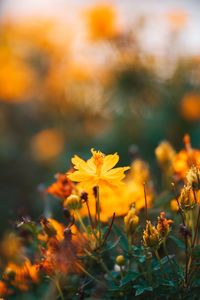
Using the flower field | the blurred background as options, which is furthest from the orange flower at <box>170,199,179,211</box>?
the blurred background

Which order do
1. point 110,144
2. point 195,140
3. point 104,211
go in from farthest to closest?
point 110,144, point 195,140, point 104,211

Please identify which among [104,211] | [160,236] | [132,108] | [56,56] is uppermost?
[56,56]

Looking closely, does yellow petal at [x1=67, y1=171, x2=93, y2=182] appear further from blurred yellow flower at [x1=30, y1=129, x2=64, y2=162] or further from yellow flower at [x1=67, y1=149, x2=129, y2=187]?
blurred yellow flower at [x1=30, y1=129, x2=64, y2=162]

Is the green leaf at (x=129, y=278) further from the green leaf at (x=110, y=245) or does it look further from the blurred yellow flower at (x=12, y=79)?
the blurred yellow flower at (x=12, y=79)

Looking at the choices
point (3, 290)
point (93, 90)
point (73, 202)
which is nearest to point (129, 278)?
point (73, 202)

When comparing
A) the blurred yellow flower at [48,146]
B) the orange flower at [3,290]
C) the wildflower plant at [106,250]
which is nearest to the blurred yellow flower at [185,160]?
the wildflower plant at [106,250]

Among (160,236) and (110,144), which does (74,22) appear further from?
(160,236)

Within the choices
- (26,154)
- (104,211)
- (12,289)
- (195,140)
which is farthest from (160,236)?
(26,154)
